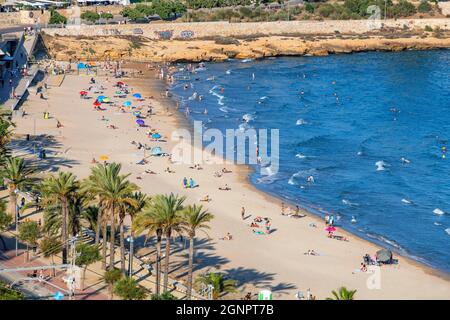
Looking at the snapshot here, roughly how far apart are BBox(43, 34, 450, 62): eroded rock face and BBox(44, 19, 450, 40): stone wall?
2838 millimetres

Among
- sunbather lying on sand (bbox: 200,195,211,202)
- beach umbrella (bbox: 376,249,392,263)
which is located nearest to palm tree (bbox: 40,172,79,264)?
sunbather lying on sand (bbox: 200,195,211,202)

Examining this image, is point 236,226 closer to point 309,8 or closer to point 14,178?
point 14,178

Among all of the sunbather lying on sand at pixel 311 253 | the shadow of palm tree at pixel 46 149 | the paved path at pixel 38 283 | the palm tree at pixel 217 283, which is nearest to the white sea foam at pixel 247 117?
the shadow of palm tree at pixel 46 149

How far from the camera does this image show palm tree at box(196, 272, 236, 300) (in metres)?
40.6

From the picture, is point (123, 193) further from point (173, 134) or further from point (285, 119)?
point (285, 119)

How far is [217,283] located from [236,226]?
12421 millimetres

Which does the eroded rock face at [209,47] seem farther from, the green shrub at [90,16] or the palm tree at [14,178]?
the palm tree at [14,178]

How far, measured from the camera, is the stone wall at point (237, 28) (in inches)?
5049

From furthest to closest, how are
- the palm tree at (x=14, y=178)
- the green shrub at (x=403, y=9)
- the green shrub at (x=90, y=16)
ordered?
the green shrub at (x=403, y=9), the green shrub at (x=90, y=16), the palm tree at (x=14, y=178)

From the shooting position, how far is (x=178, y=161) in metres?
66.9

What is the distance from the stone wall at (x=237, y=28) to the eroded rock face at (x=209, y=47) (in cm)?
284

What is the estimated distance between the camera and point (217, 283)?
1603 inches

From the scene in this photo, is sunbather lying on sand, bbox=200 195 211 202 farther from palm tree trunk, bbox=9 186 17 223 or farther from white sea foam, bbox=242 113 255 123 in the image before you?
white sea foam, bbox=242 113 255 123

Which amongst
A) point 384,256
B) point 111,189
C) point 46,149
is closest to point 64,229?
point 111,189
